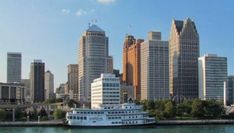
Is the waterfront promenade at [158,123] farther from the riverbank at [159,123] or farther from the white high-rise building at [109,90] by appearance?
the white high-rise building at [109,90]

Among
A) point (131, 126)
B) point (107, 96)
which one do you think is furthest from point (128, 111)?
point (107, 96)

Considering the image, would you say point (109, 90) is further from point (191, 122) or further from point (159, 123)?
point (191, 122)

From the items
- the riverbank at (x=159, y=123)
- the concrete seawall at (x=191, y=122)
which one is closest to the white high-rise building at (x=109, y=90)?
the riverbank at (x=159, y=123)

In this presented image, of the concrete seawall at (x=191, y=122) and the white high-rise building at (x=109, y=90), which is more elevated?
the white high-rise building at (x=109, y=90)

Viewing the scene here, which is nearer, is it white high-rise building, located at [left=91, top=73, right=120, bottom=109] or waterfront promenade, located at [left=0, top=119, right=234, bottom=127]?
waterfront promenade, located at [left=0, top=119, right=234, bottom=127]

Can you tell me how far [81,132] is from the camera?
123375 millimetres

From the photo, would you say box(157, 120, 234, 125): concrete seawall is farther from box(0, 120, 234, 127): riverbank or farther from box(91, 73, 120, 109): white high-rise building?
box(91, 73, 120, 109): white high-rise building

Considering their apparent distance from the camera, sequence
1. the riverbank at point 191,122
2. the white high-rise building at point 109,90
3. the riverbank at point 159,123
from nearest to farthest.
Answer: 1. the riverbank at point 159,123
2. the riverbank at point 191,122
3. the white high-rise building at point 109,90

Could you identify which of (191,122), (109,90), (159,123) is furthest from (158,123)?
(109,90)

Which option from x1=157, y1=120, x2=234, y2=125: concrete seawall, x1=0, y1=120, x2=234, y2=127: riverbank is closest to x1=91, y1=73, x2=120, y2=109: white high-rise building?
x1=0, y1=120, x2=234, y2=127: riverbank

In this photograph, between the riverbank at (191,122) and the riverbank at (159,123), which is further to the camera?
the riverbank at (191,122)

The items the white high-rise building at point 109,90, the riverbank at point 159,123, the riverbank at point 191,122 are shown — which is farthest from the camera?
the white high-rise building at point 109,90

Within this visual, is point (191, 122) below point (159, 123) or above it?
above

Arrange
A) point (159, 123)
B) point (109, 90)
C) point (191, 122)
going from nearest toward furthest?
point (159, 123) → point (191, 122) → point (109, 90)
